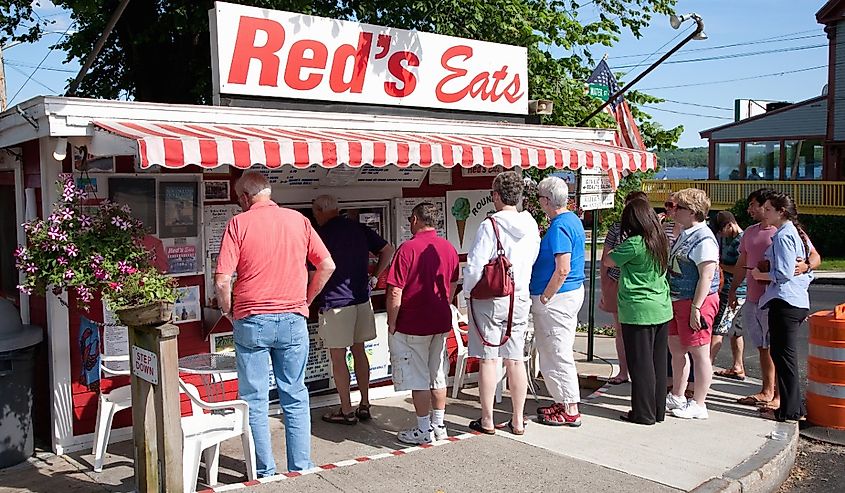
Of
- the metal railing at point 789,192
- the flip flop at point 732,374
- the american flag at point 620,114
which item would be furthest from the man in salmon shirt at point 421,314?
the metal railing at point 789,192

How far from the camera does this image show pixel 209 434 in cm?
478

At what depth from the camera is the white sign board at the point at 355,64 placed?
6.27m

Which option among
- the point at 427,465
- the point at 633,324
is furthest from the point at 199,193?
the point at 633,324

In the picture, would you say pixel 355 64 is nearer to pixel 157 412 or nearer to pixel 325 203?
pixel 325 203

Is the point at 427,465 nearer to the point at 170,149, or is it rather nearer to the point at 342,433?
the point at 342,433

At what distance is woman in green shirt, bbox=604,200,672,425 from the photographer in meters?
5.95

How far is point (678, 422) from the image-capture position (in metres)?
6.28

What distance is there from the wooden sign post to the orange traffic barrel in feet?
16.3

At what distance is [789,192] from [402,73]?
913 inches

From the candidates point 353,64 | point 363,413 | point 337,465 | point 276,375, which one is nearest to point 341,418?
point 363,413

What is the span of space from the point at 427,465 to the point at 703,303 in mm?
2609

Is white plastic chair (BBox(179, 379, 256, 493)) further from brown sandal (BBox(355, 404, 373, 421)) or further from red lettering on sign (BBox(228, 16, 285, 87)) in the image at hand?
red lettering on sign (BBox(228, 16, 285, 87))

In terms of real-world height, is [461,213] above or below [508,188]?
below

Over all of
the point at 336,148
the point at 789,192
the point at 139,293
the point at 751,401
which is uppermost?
the point at 789,192
